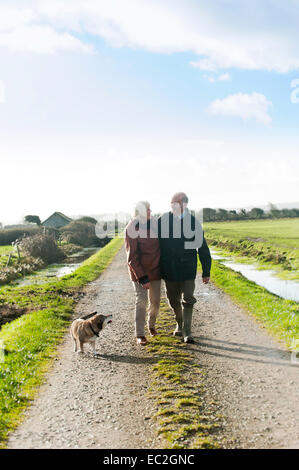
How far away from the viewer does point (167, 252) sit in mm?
7480

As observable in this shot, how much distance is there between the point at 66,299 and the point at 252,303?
5.91m

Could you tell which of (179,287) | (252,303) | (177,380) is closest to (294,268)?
(252,303)

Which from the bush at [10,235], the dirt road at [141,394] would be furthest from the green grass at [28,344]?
the bush at [10,235]

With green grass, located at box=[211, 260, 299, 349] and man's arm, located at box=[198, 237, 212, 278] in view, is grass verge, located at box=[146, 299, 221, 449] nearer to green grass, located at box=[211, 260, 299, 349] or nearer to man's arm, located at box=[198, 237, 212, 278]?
man's arm, located at box=[198, 237, 212, 278]

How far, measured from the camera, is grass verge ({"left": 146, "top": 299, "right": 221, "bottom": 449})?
4207 millimetres

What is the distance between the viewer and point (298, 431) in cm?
424

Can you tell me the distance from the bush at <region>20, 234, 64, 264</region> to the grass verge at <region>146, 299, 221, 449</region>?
25.2 meters

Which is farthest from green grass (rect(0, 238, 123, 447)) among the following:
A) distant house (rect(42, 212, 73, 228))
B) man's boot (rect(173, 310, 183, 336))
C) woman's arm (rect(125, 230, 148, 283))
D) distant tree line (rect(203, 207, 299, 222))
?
distant tree line (rect(203, 207, 299, 222))

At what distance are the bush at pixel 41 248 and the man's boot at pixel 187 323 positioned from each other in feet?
82.2

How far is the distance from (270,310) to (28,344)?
5.74 metres

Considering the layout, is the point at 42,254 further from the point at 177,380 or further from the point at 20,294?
the point at 177,380

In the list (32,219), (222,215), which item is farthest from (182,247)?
(222,215)

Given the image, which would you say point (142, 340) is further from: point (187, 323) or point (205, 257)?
point (205, 257)
